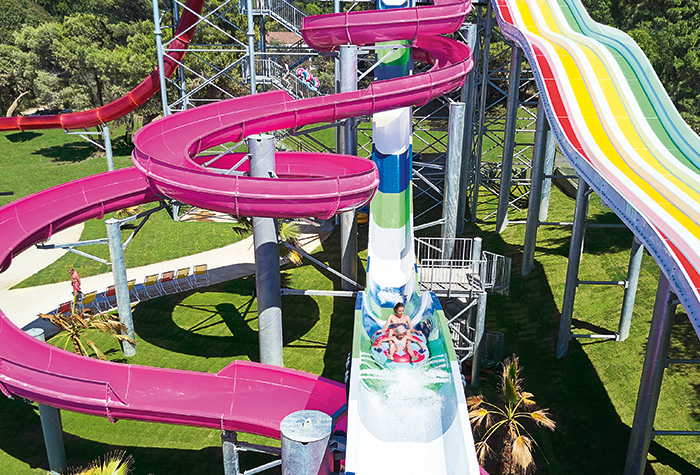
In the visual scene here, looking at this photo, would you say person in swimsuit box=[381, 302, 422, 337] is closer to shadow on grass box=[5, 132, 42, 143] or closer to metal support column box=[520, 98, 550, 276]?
metal support column box=[520, 98, 550, 276]

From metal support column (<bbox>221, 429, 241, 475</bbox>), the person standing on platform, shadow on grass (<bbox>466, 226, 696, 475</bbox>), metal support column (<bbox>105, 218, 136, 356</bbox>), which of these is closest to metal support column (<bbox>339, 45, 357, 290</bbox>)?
shadow on grass (<bbox>466, 226, 696, 475</bbox>)

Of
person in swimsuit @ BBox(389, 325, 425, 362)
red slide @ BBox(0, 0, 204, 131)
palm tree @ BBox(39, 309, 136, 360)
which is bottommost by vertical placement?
palm tree @ BBox(39, 309, 136, 360)

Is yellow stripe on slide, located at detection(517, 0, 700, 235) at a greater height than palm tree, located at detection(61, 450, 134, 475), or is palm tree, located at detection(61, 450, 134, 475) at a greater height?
yellow stripe on slide, located at detection(517, 0, 700, 235)

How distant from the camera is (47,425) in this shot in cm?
1048

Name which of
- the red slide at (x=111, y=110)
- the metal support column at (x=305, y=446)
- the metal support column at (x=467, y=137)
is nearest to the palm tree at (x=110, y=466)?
the metal support column at (x=305, y=446)

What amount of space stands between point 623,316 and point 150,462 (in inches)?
397

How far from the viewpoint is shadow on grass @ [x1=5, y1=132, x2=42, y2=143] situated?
35.9 m

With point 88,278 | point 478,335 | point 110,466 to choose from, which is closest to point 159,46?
point 88,278

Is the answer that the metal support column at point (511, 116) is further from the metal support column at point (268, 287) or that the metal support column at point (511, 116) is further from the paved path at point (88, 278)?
the metal support column at point (268, 287)

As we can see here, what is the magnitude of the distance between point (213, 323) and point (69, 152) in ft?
72.6

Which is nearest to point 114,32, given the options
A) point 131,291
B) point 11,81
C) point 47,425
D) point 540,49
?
point 11,81

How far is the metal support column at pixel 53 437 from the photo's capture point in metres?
10.5

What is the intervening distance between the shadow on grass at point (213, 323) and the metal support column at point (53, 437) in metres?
4.12

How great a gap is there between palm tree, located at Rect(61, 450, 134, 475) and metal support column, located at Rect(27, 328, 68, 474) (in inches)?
9.8
